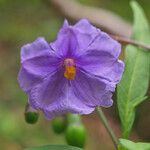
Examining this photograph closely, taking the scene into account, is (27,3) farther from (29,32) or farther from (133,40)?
(133,40)

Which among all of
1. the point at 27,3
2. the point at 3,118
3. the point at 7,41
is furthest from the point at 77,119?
the point at 7,41

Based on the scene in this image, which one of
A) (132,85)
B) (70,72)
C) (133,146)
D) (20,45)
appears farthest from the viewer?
(20,45)

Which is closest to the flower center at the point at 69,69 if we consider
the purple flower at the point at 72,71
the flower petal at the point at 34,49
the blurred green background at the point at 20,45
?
the purple flower at the point at 72,71

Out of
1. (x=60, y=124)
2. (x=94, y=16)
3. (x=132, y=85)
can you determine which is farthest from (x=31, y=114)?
(x=94, y=16)

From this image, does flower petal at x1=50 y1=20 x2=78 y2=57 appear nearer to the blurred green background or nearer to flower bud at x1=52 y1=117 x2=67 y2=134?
flower bud at x1=52 y1=117 x2=67 y2=134

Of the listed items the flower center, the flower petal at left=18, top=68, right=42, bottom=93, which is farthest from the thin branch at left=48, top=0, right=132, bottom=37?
the flower petal at left=18, top=68, right=42, bottom=93

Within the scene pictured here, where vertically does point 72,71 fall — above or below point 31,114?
above

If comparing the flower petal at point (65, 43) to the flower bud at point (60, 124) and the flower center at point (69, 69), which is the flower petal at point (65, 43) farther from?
the flower bud at point (60, 124)

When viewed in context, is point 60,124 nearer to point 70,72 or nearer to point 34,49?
point 70,72
